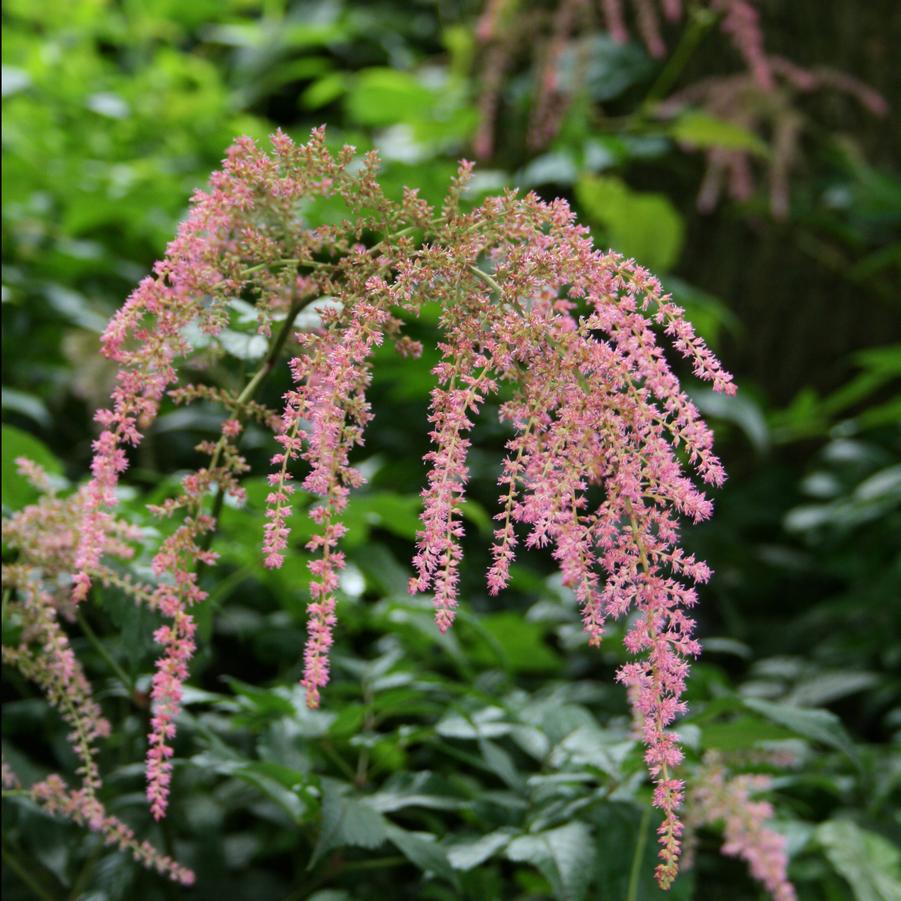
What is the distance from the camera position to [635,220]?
11.7 ft

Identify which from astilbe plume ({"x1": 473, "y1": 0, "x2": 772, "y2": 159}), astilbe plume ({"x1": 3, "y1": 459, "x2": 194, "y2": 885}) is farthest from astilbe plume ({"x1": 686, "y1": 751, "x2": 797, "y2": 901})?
astilbe plume ({"x1": 473, "y1": 0, "x2": 772, "y2": 159})

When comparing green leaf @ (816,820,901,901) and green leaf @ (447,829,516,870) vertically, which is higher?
green leaf @ (447,829,516,870)

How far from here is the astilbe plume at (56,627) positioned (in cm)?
157

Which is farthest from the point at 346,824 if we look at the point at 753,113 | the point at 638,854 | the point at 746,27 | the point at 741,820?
the point at 753,113

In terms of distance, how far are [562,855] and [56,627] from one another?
811 mm

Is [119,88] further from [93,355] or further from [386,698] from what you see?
[386,698]

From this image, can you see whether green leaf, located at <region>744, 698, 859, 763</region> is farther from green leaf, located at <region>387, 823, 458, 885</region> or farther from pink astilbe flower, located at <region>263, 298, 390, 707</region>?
pink astilbe flower, located at <region>263, 298, 390, 707</region>

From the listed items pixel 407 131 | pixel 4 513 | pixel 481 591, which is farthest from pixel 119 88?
pixel 4 513

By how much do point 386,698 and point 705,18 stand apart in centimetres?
251

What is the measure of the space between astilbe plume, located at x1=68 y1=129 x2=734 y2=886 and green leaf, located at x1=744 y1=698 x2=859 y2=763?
0.57 metres

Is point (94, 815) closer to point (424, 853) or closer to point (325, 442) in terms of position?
point (424, 853)

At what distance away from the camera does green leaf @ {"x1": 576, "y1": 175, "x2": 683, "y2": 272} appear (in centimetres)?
355

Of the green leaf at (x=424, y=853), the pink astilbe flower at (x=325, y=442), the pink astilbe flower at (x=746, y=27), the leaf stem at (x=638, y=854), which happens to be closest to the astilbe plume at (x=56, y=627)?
the green leaf at (x=424, y=853)

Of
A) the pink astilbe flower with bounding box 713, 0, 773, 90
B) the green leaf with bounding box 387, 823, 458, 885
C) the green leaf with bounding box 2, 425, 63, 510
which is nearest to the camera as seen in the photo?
the green leaf with bounding box 387, 823, 458, 885
